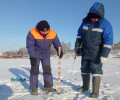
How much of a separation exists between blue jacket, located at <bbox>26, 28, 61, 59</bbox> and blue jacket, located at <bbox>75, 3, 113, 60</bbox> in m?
0.82

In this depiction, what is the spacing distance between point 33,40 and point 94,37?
1389mm

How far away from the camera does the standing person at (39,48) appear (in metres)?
3.87

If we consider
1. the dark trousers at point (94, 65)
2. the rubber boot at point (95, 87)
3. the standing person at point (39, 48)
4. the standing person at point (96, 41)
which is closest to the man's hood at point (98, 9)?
the standing person at point (96, 41)

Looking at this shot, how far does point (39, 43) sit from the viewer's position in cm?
397

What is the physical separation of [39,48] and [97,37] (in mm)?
1383

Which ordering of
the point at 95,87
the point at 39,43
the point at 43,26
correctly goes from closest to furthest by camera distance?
1. the point at 95,87
2. the point at 43,26
3. the point at 39,43

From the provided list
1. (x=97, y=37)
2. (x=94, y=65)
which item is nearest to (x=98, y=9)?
(x=97, y=37)

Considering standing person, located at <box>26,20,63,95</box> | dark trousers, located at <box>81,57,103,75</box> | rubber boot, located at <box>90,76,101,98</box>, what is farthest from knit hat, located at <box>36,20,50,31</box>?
rubber boot, located at <box>90,76,101,98</box>

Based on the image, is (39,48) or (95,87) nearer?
(95,87)

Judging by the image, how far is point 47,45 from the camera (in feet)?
13.4

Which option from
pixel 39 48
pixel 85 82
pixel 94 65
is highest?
pixel 39 48

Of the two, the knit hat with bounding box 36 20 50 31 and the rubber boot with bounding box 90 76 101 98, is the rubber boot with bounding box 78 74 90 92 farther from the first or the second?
the knit hat with bounding box 36 20 50 31

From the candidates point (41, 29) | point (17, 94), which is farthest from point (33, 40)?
point (17, 94)

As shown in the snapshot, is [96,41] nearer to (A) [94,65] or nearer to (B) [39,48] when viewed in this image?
(A) [94,65]
